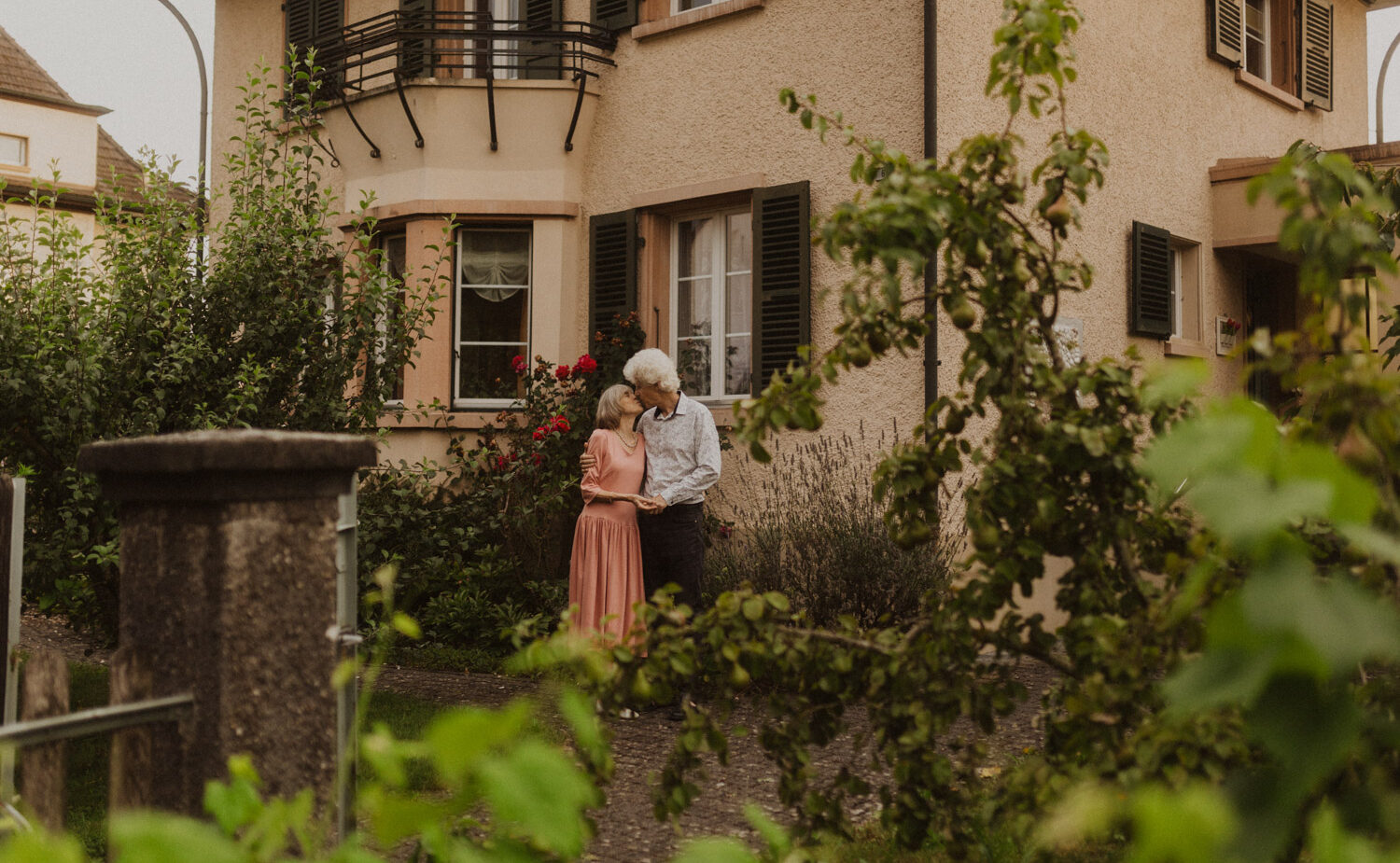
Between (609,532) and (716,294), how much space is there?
3.43m

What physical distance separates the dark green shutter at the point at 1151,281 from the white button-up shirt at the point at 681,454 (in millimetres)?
4654

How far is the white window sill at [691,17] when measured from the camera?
9.05 m

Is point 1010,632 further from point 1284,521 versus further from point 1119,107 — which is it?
point 1119,107

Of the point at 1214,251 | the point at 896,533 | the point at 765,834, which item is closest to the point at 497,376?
the point at 1214,251

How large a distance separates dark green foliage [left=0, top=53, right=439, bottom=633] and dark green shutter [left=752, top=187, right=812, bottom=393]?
3.24 meters

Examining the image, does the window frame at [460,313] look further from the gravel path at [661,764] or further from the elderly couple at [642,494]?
the elderly couple at [642,494]

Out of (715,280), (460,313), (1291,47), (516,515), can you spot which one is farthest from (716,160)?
(1291,47)

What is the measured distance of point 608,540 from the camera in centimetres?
641

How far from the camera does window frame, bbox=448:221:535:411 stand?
10.0 metres

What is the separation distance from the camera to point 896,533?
2559 mm

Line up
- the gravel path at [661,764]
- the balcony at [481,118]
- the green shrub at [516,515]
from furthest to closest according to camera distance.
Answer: the balcony at [481,118] < the green shrub at [516,515] < the gravel path at [661,764]

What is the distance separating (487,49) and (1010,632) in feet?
29.4

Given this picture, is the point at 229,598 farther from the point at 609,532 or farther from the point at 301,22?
the point at 301,22

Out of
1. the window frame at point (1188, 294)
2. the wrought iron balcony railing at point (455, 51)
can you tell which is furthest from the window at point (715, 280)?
the window frame at point (1188, 294)
